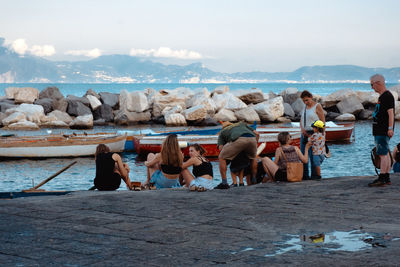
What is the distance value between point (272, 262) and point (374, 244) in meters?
1.16

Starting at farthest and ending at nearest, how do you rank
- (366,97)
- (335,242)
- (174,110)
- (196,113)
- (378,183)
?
1. (366,97)
2. (174,110)
3. (196,113)
4. (378,183)
5. (335,242)

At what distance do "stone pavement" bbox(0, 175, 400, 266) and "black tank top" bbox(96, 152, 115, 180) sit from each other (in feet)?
3.99

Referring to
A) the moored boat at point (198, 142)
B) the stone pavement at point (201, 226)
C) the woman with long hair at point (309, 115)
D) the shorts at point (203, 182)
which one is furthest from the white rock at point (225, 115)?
the stone pavement at point (201, 226)

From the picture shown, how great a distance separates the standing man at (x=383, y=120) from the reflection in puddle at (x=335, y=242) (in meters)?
2.97

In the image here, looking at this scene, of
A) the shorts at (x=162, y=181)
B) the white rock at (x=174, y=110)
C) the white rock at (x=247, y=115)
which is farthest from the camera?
the white rock at (x=174, y=110)

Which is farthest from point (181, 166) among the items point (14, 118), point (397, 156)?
point (14, 118)

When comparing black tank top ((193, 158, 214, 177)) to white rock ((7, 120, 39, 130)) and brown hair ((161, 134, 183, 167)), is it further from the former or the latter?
white rock ((7, 120, 39, 130))

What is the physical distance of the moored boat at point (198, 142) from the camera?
80.1 ft

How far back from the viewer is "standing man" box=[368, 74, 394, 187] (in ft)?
27.0

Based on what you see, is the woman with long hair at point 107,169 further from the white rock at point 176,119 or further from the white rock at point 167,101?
the white rock at point 167,101

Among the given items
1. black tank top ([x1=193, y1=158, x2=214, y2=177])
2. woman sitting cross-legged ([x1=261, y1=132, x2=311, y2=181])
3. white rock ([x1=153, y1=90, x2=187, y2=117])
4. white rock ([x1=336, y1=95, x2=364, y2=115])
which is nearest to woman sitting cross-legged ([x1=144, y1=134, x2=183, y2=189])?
black tank top ([x1=193, y1=158, x2=214, y2=177])

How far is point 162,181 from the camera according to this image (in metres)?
9.97

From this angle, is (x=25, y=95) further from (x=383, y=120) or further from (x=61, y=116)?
(x=383, y=120)

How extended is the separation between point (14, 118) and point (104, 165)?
106ft
